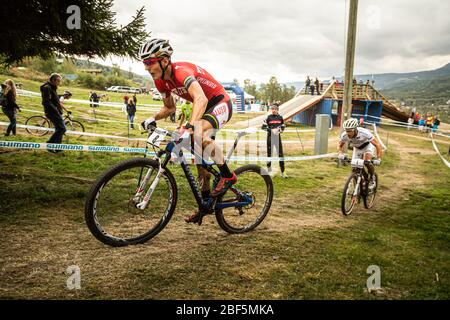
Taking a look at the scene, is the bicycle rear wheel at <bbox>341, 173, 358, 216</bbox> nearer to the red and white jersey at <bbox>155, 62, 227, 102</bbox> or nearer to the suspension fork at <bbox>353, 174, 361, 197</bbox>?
the suspension fork at <bbox>353, 174, 361, 197</bbox>

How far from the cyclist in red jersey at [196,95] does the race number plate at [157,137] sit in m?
0.22

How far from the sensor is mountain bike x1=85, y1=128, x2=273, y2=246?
11.1ft

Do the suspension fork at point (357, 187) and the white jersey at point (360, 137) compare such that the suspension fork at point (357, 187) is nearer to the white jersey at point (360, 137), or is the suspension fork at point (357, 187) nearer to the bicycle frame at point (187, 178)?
the white jersey at point (360, 137)

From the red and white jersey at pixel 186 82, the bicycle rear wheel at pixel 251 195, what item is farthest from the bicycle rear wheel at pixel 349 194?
the red and white jersey at pixel 186 82

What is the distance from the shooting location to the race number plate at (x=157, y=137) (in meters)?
3.57

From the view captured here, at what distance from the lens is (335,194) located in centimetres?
853

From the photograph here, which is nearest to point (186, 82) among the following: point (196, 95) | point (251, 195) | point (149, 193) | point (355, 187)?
→ point (196, 95)

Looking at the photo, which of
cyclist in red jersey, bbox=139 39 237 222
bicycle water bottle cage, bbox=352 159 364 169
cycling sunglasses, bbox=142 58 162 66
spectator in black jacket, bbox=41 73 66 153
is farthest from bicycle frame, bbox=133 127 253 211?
spectator in black jacket, bbox=41 73 66 153

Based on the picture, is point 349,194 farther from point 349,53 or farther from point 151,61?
point 349,53

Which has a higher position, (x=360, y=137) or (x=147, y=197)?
(x=360, y=137)

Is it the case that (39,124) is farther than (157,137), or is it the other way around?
(39,124)

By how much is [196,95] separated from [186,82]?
0.26 m

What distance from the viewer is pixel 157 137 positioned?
3.59 metres
